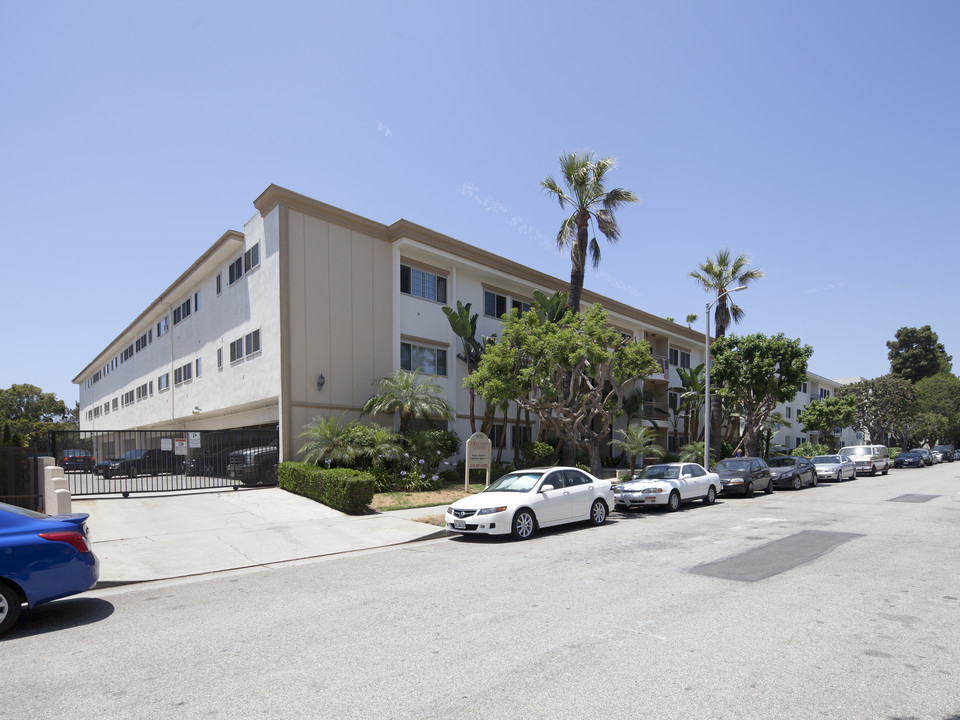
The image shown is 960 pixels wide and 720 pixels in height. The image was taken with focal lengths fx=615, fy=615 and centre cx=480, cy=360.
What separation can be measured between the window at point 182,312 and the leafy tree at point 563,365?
16598 millimetres

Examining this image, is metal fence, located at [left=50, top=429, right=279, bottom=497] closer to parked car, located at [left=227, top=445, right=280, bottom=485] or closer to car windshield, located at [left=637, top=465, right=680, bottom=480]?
parked car, located at [left=227, top=445, right=280, bottom=485]

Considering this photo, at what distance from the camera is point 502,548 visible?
1115 centimetres

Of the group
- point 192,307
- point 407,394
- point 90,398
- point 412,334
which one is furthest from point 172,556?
point 90,398

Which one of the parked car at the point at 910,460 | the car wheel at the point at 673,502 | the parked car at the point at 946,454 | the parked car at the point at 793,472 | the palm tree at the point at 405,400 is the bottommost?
the parked car at the point at 946,454

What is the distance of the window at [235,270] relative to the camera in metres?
23.4

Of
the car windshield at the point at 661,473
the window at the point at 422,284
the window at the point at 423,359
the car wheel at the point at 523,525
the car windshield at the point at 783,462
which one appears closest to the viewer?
the car wheel at the point at 523,525

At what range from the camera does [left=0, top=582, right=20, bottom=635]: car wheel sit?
20.3 feet

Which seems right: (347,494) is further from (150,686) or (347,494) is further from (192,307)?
(192,307)

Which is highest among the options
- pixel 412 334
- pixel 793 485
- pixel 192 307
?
pixel 192 307

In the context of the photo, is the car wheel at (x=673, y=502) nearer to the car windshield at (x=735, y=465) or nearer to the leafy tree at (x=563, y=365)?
the leafy tree at (x=563, y=365)

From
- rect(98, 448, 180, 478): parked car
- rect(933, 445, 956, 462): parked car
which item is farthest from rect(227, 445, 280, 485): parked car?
rect(933, 445, 956, 462): parked car

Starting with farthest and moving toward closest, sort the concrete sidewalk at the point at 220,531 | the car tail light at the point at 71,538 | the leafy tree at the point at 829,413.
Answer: the leafy tree at the point at 829,413
the concrete sidewalk at the point at 220,531
the car tail light at the point at 71,538

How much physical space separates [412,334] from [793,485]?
16.9 m

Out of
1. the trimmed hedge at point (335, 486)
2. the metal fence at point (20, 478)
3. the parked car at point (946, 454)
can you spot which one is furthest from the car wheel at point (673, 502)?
the parked car at point (946, 454)
